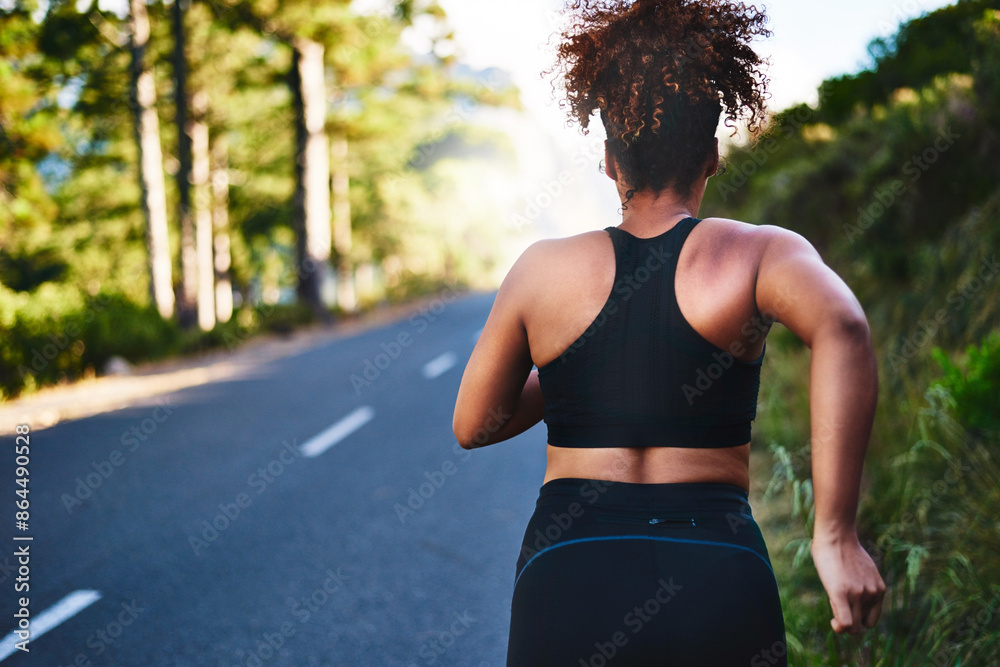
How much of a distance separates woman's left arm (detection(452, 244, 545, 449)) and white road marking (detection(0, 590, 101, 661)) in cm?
299

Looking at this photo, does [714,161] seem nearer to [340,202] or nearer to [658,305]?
[658,305]

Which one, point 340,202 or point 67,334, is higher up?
point 340,202

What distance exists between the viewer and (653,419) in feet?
4.25

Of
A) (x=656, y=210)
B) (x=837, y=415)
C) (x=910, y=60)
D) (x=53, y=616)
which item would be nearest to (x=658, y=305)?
(x=656, y=210)

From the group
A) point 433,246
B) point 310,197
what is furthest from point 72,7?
point 433,246

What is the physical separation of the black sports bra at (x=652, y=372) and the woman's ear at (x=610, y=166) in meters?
A: 0.20

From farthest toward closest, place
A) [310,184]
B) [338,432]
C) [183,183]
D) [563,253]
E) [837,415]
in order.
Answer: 1. [310,184]
2. [183,183]
3. [338,432]
4. [563,253]
5. [837,415]

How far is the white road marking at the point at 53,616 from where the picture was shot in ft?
11.0

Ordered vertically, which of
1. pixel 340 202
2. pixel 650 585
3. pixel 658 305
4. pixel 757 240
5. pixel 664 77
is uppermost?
pixel 664 77

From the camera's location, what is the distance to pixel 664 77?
1.39m

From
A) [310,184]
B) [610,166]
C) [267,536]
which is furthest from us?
[310,184]

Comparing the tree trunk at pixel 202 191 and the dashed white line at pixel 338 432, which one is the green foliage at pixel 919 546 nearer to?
the dashed white line at pixel 338 432

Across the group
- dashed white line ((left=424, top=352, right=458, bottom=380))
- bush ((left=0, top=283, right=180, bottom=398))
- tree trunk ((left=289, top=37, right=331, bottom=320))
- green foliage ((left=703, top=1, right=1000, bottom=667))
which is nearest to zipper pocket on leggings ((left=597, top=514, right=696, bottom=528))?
green foliage ((left=703, top=1, right=1000, bottom=667))

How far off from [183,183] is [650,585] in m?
16.9
